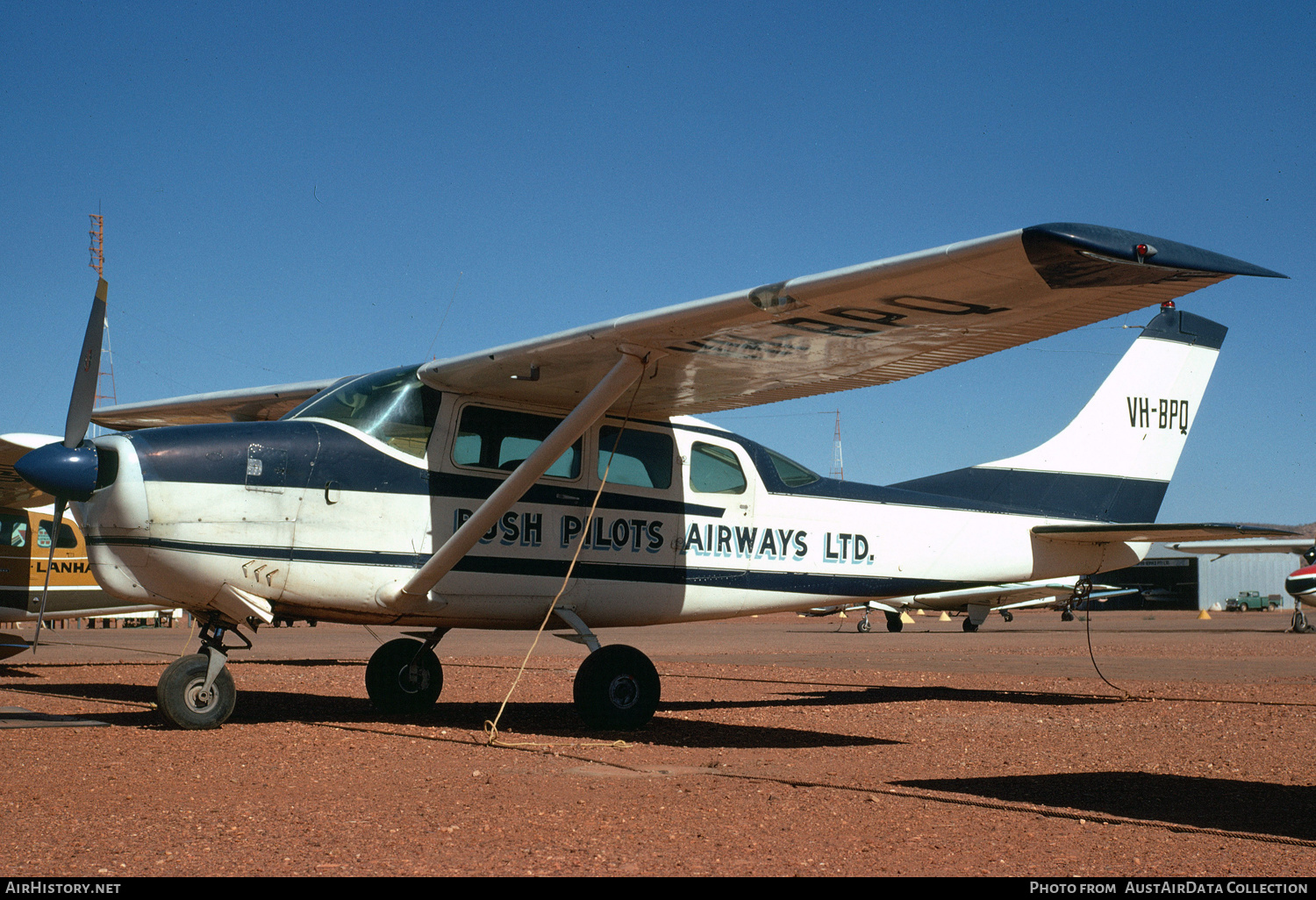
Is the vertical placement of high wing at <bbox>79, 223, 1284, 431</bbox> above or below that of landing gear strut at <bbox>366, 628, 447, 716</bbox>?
above

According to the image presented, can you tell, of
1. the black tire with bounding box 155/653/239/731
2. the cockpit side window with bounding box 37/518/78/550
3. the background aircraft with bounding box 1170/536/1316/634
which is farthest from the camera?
the background aircraft with bounding box 1170/536/1316/634

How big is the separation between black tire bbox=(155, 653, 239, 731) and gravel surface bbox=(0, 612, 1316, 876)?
6.3 inches

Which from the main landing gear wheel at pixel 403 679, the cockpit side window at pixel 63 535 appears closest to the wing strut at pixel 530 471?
the main landing gear wheel at pixel 403 679

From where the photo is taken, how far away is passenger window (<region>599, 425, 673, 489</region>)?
8742 millimetres

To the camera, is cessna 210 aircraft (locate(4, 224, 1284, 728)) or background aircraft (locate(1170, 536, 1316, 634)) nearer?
cessna 210 aircraft (locate(4, 224, 1284, 728))

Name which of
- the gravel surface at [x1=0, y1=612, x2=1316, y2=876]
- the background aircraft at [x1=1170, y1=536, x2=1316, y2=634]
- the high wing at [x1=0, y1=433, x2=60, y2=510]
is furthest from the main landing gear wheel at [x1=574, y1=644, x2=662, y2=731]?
the background aircraft at [x1=1170, y1=536, x2=1316, y2=634]

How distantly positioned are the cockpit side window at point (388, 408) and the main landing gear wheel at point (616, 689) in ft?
6.98

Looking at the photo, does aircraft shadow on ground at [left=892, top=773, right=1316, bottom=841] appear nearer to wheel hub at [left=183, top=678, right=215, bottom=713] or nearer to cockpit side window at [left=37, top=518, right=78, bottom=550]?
wheel hub at [left=183, top=678, right=215, bottom=713]

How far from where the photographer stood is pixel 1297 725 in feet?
28.5

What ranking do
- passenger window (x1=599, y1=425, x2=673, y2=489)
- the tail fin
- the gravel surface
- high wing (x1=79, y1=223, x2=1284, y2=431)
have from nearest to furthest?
the gravel surface, high wing (x1=79, y1=223, x2=1284, y2=431), passenger window (x1=599, y1=425, x2=673, y2=489), the tail fin

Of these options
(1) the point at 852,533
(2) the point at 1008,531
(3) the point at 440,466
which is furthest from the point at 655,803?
(2) the point at 1008,531

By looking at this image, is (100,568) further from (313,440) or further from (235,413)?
(235,413)

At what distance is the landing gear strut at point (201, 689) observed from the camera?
7398mm

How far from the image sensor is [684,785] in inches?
228
